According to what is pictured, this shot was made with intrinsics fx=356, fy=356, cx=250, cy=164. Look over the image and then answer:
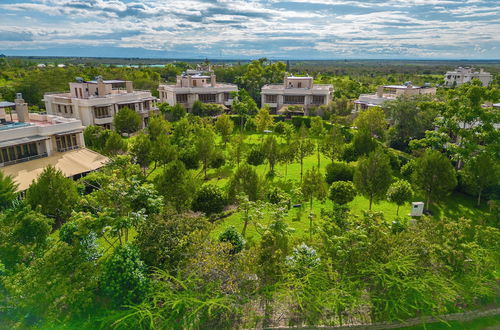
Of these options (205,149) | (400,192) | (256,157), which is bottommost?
(256,157)

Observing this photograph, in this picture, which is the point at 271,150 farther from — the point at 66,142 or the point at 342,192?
the point at 66,142

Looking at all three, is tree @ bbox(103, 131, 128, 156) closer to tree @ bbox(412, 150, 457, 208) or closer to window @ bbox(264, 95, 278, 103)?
tree @ bbox(412, 150, 457, 208)

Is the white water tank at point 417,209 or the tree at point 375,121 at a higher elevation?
the tree at point 375,121

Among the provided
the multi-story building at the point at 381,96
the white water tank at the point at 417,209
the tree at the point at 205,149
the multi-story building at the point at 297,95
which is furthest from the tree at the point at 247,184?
the multi-story building at the point at 297,95

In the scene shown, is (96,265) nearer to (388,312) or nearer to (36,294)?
(36,294)

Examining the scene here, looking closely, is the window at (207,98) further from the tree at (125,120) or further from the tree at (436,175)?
the tree at (436,175)

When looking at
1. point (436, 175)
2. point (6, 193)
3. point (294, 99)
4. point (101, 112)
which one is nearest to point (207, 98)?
point (294, 99)

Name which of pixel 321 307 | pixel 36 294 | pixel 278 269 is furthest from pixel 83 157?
pixel 321 307
